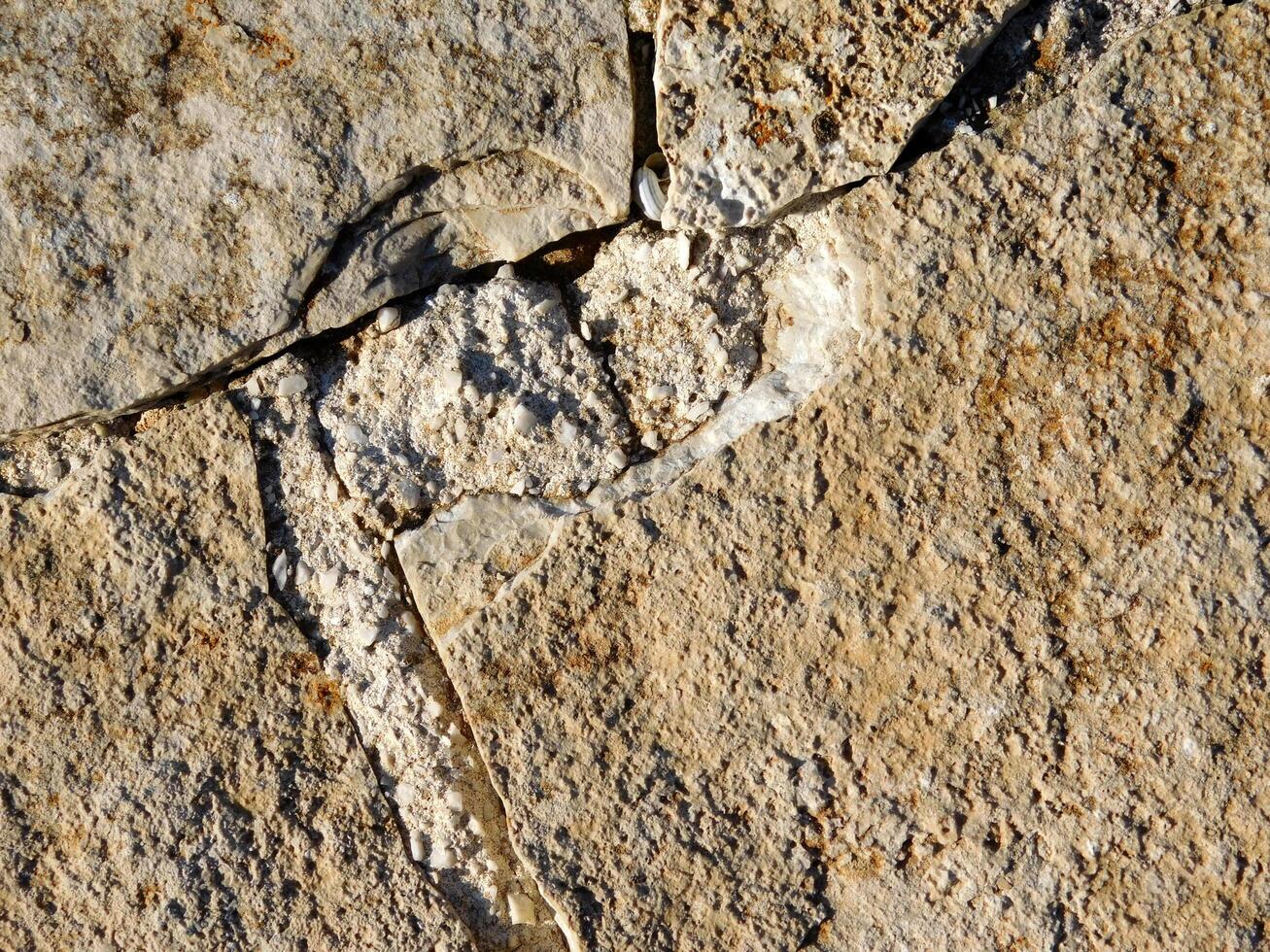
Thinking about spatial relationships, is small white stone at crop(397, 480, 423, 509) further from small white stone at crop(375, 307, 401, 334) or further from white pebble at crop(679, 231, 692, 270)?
white pebble at crop(679, 231, 692, 270)

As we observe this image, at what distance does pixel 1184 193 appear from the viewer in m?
1.02

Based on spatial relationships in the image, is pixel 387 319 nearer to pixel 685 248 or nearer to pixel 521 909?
pixel 685 248

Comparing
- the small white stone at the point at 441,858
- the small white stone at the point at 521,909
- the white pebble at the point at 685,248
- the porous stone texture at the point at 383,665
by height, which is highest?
the white pebble at the point at 685,248

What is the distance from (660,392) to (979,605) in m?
0.41

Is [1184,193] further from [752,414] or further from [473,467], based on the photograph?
[473,467]

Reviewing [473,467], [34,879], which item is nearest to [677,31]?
[473,467]

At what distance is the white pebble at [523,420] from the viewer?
1090 millimetres

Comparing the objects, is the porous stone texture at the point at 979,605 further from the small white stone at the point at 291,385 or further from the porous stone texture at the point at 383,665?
the small white stone at the point at 291,385

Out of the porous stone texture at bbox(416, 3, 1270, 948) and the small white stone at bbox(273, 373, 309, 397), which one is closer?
the porous stone texture at bbox(416, 3, 1270, 948)

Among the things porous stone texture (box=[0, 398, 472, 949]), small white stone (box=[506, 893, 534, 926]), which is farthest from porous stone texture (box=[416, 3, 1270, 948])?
porous stone texture (box=[0, 398, 472, 949])

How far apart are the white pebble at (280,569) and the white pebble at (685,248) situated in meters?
0.55

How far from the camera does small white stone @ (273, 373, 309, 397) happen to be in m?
1.10

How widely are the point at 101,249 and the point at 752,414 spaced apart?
0.72 meters

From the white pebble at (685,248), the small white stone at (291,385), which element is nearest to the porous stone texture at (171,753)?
the small white stone at (291,385)
